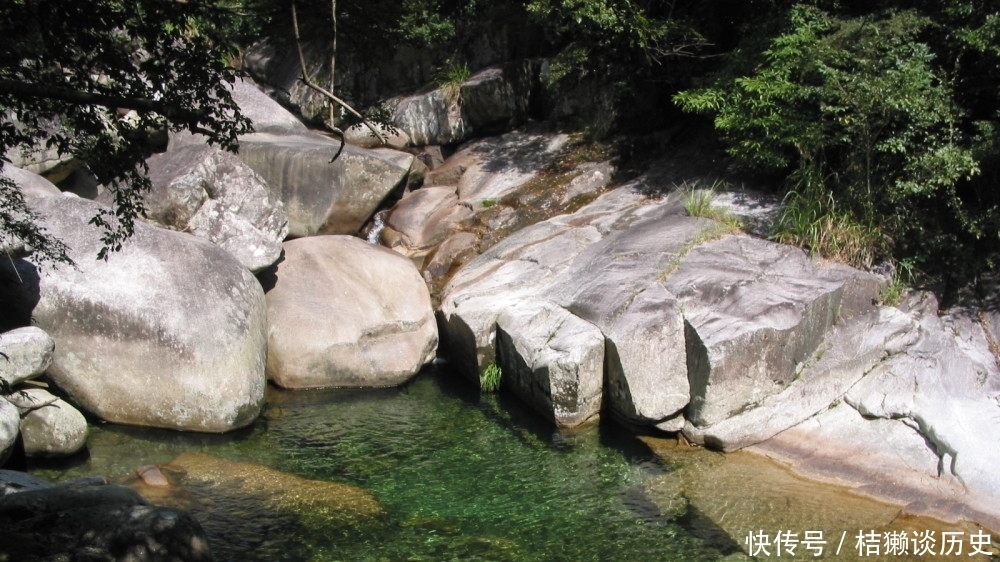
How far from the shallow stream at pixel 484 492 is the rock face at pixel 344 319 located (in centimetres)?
71

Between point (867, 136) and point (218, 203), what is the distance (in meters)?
8.00

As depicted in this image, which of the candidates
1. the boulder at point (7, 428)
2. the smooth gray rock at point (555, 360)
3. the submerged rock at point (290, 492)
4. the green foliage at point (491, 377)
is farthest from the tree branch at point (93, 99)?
the green foliage at point (491, 377)

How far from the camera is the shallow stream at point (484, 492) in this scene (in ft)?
23.5

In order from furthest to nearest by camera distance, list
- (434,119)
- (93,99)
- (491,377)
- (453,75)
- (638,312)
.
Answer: (453,75) < (434,119) < (491,377) < (638,312) < (93,99)

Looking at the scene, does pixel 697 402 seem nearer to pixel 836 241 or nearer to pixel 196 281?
pixel 836 241

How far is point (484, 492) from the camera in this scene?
322 inches

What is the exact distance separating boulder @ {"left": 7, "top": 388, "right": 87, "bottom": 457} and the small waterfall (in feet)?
21.5

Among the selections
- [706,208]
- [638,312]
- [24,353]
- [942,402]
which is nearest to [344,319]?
[24,353]

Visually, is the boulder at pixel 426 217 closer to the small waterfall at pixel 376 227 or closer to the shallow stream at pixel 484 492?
the small waterfall at pixel 376 227

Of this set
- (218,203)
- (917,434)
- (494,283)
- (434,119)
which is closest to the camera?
(917,434)

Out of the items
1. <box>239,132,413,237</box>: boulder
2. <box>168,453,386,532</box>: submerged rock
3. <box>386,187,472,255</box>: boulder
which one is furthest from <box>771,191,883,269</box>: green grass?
<box>239,132,413,237</box>: boulder

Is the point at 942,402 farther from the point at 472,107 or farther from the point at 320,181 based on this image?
the point at 472,107

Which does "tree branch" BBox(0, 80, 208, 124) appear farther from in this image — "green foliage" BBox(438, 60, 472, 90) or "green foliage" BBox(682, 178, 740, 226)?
"green foliage" BBox(438, 60, 472, 90)

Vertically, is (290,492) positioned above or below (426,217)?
below
